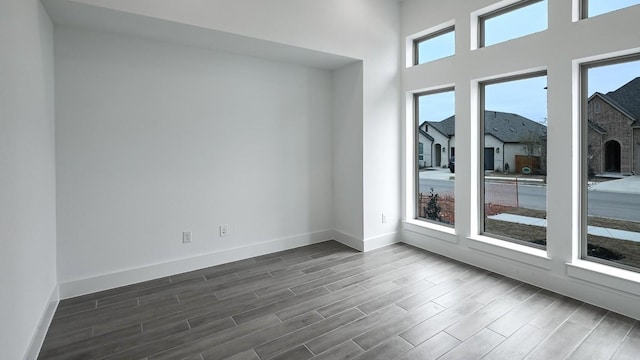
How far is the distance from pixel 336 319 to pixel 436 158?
2.75 metres

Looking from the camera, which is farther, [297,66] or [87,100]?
[297,66]

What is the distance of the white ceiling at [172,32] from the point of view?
2.63m

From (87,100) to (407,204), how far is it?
3.97 m

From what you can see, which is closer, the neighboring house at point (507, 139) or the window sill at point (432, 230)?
the neighboring house at point (507, 139)

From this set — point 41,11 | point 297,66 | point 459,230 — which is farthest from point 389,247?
point 41,11

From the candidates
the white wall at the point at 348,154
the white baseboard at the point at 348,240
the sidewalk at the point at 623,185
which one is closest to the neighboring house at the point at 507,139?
the sidewalk at the point at 623,185

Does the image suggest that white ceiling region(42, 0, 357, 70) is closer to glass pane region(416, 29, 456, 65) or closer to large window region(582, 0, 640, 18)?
glass pane region(416, 29, 456, 65)

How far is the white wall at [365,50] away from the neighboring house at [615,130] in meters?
2.16

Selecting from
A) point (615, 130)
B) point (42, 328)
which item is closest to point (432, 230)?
point (615, 130)

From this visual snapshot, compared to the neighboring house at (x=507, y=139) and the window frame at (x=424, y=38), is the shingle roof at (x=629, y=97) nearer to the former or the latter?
the neighboring house at (x=507, y=139)

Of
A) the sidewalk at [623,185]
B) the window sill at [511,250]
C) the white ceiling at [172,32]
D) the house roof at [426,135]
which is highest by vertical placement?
the white ceiling at [172,32]

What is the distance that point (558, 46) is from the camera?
2.94 meters

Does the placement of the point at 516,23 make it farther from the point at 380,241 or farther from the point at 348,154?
the point at 380,241

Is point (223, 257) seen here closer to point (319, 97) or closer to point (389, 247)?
point (389, 247)
